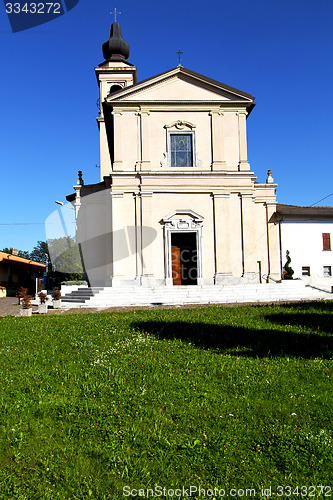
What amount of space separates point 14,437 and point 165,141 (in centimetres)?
2267

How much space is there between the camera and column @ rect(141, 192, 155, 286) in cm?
2378

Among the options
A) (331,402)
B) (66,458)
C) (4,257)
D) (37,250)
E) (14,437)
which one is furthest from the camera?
(37,250)

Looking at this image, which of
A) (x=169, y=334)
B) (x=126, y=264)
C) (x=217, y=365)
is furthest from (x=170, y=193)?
(x=217, y=365)

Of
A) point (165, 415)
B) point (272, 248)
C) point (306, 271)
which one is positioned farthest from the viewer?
point (306, 271)

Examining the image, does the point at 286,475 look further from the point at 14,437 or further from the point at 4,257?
the point at 4,257

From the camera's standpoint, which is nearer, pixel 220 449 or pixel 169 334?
pixel 220 449

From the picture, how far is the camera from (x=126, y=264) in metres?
24.1

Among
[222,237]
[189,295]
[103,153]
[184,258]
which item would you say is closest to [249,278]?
[222,237]

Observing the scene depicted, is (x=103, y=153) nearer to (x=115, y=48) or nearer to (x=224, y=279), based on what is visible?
(x=115, y=48)

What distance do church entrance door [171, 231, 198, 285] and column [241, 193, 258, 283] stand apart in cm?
308

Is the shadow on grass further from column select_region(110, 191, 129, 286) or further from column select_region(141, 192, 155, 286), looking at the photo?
column select_region(110, 191, 129, 286)

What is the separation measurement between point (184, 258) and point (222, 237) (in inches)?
107

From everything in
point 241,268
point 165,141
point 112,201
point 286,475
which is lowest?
point 286,475

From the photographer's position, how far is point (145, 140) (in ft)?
81.5
